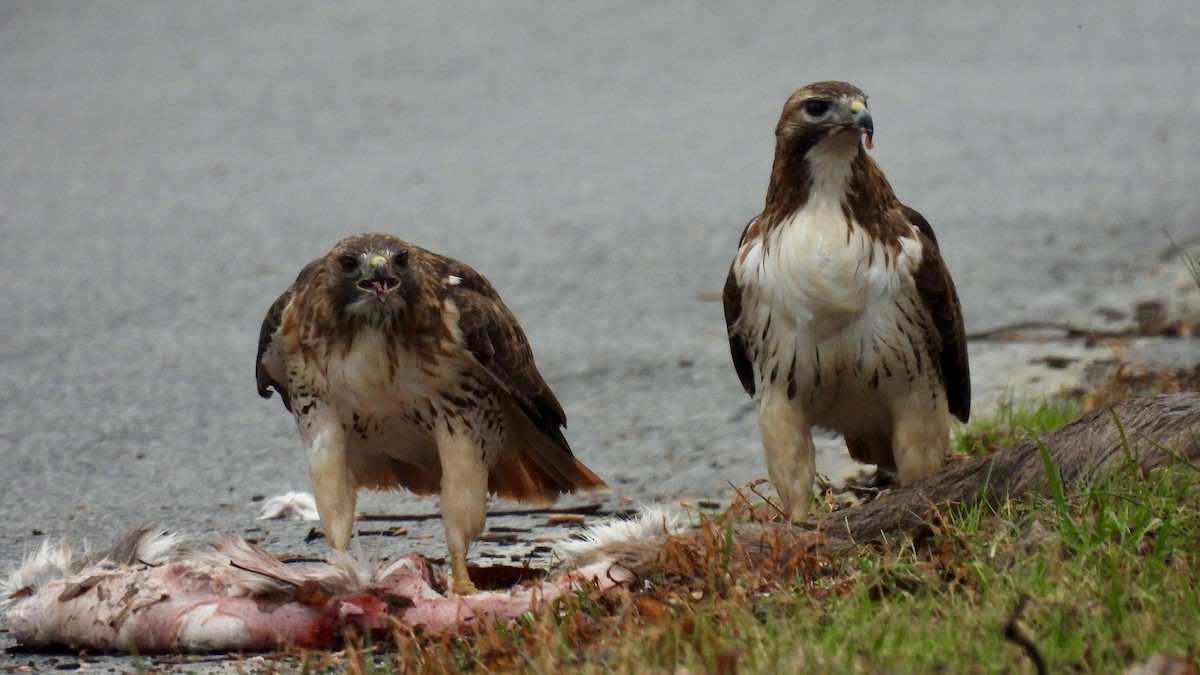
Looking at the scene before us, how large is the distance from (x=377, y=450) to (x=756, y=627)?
6.41ft

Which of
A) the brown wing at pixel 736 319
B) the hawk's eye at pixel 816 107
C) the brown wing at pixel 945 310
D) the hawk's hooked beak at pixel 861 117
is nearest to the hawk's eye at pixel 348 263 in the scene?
the brown wing at pixel 736 319

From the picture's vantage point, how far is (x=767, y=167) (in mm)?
12078

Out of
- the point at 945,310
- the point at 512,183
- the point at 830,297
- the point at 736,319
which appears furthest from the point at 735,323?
the point at 512,183

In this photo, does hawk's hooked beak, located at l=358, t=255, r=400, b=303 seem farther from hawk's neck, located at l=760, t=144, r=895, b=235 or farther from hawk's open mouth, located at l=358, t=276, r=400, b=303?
hawk's neck, located at l=760, t=144, r=895, b=235

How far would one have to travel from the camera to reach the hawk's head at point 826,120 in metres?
4.86

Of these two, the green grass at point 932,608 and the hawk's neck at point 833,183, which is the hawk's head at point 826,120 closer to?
the hawk's neck at point 833,183

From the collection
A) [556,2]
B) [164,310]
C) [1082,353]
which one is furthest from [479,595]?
[556,2]

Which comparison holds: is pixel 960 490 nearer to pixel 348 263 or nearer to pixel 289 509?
pixel 348 263

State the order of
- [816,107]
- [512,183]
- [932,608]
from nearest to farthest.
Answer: [932,608] < [816,107] < [512,183]

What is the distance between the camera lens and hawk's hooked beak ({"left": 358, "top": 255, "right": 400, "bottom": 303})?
4852 mm

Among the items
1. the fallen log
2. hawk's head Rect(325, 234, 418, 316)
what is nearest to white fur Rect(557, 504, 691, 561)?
the fallen log

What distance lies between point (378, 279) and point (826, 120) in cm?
132

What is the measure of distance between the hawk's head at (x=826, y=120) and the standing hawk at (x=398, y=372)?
1032 millimetres

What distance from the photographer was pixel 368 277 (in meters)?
4.88
